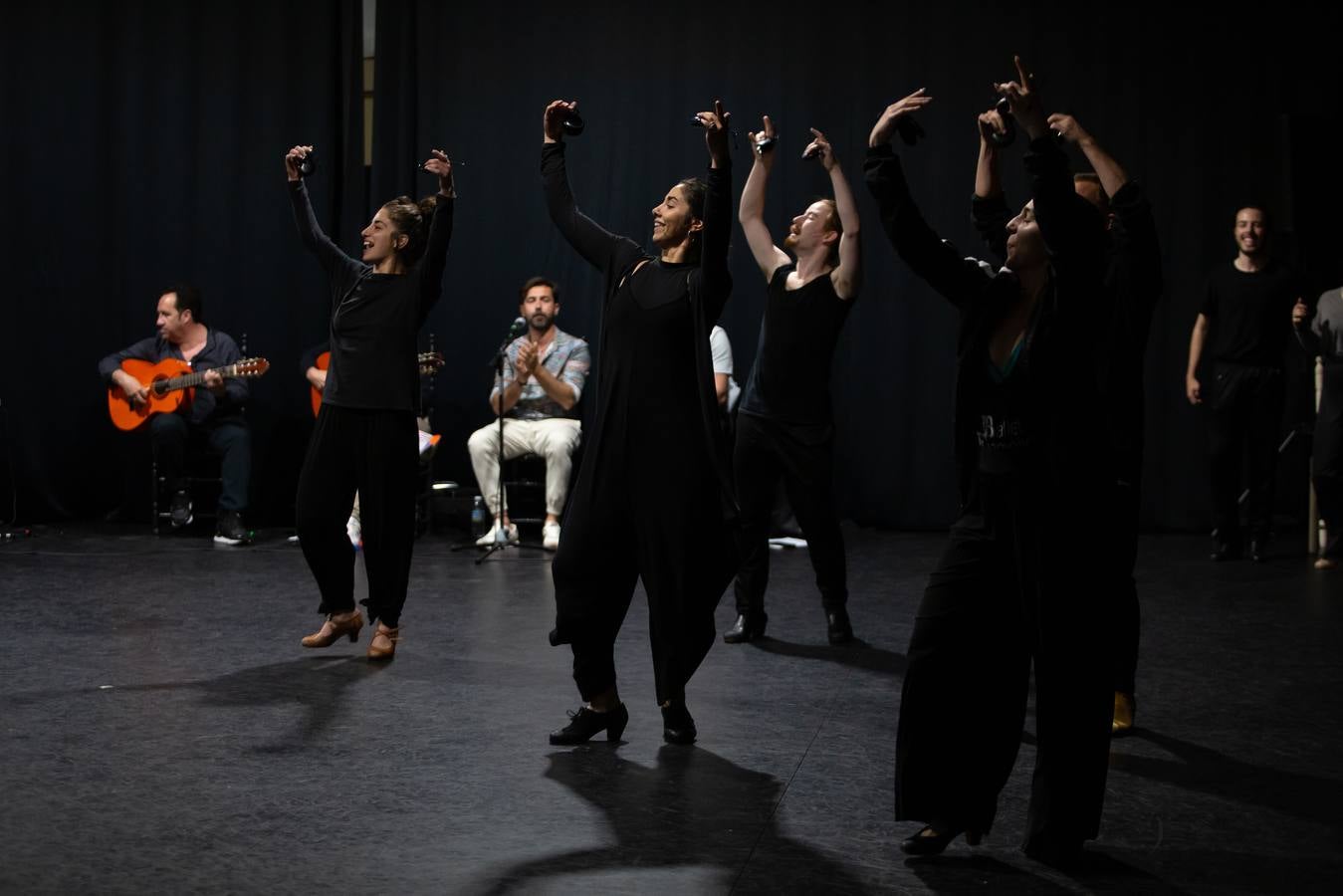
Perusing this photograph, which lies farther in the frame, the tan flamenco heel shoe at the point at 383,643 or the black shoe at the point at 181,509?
the black shoe at the point at 181,509

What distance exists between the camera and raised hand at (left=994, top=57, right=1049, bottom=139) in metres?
2.54

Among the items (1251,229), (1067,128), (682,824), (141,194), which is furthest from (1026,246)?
(141,194)

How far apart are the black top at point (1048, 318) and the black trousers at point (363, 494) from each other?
2149 millimetres

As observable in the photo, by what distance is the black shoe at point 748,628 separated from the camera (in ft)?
16.6

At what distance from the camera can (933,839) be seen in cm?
280

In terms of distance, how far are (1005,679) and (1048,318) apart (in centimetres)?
67

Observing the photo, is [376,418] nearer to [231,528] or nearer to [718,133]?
[718,133]

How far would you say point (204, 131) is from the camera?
8.59 meters

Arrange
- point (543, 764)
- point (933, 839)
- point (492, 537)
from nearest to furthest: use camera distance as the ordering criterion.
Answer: point (933, 839)
point (543, 764)
point (492, 537)

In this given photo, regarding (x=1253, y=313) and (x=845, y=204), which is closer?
(x=845, y=204)

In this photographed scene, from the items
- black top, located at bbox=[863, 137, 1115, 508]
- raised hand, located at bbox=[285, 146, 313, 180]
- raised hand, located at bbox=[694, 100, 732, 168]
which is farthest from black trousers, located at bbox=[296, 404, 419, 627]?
black top, located at bbox=[863, 137, 1115, 508]

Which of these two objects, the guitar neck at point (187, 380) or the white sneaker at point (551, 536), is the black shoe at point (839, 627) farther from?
the guitar neck at point (187, 380)

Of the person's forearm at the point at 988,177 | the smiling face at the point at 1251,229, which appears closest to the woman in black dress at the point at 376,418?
the person's forearm at the point at 988,177

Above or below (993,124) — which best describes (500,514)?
below
